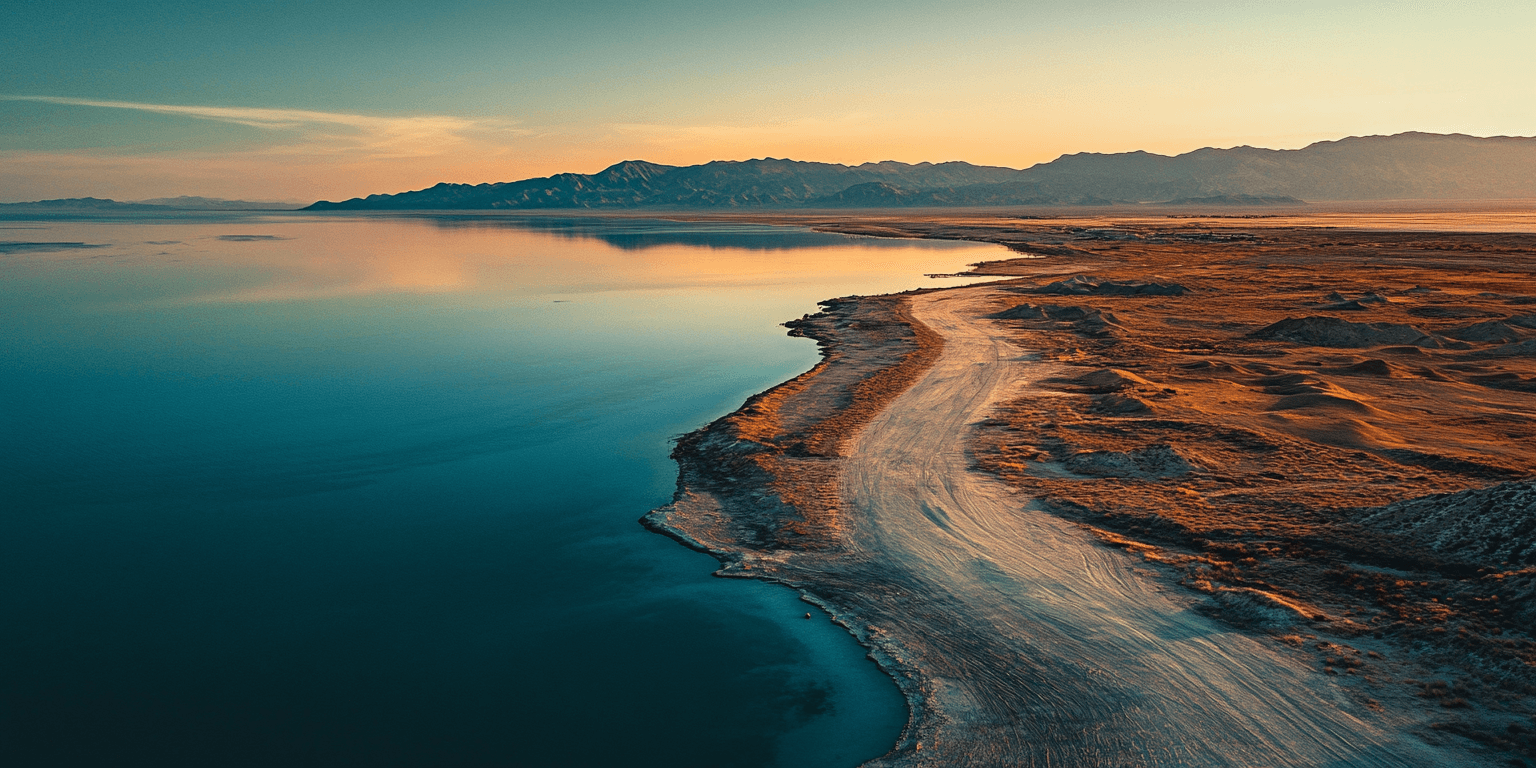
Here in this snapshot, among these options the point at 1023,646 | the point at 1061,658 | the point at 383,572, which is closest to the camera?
the point at 1061,658

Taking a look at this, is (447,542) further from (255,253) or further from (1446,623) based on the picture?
(255,253)

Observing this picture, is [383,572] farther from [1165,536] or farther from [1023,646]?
[1165,536]

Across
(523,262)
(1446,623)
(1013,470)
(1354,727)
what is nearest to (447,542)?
(1013,470)

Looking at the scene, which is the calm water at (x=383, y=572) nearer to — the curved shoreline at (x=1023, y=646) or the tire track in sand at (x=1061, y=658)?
the curved shoreline at (x=1023, y=646)

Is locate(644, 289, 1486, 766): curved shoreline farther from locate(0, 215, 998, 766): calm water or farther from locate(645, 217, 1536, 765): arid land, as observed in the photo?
locate(0, 215, 998, 766): calm water

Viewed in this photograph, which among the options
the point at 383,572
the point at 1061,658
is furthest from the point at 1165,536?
the point at 383,572

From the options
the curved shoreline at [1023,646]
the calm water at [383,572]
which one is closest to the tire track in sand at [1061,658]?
the curved shoreline at [1023,646]
